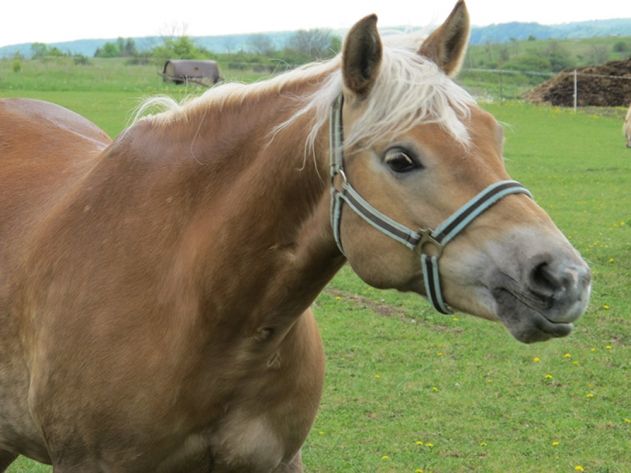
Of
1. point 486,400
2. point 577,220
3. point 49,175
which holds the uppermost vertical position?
point 49,175

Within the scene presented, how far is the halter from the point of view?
2.45 meters

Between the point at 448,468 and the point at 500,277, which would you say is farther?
the point at 448,468

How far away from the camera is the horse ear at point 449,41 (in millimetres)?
2764

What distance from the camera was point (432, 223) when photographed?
2520mm

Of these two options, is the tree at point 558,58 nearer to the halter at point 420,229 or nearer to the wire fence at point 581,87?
the wire fence at point 581,87

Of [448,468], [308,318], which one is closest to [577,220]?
[448,468]

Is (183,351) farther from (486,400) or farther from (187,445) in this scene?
(486,400)

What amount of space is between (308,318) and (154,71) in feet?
126

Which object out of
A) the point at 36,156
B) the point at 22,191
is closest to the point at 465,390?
the point at 36,156

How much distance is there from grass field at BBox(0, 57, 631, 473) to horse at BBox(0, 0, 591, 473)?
72 centimetres

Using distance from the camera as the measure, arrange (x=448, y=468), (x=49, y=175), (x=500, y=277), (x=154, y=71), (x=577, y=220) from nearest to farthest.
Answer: (x=500, y=277) → (x=49, y=175) → (x=448, y=468) → (x=577, y=220) → (x=154, y=71)

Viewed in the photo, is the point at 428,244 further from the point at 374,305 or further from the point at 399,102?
the point at 374,305

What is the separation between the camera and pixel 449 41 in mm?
2791

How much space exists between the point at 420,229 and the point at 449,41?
0.62 m
